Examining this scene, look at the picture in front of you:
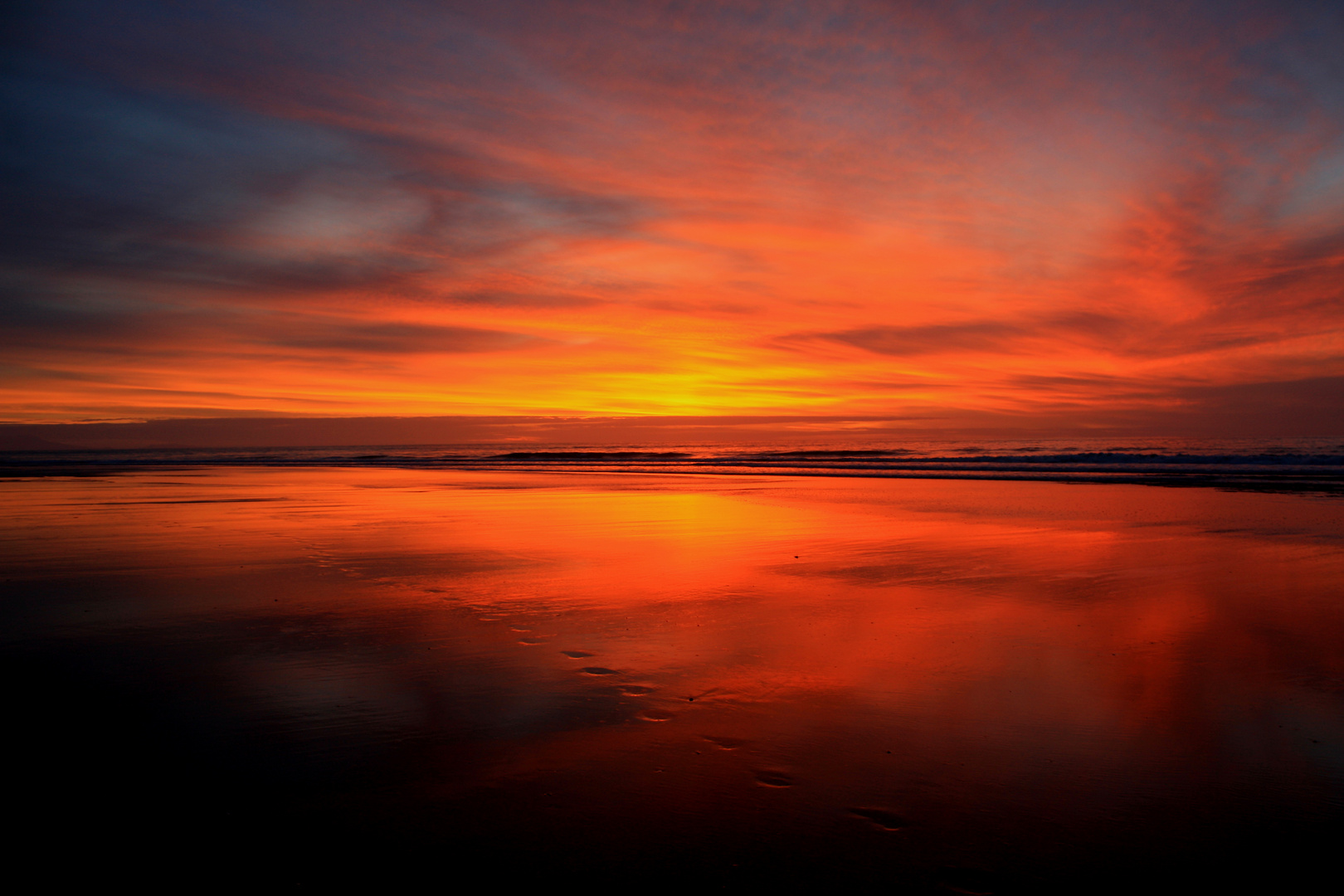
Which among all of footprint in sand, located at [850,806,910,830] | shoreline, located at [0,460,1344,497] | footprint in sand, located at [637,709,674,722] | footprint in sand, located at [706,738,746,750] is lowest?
footprint in sand, located at [850,806,910,830]

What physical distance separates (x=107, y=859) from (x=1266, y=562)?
34.4 feet

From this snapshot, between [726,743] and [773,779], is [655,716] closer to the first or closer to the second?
[726,743]

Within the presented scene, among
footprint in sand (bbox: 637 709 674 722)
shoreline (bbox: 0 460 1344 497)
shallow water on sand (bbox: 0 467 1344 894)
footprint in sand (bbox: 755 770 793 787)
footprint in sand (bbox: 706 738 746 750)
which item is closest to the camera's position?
shallow water on sand (bbox: 0 467 1344 894)

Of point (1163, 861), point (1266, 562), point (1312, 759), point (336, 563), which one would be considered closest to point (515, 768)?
point (1163, 861)

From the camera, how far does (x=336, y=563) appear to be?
8.73 metres

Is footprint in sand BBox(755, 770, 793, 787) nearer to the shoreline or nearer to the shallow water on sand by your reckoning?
the shallow water on sand

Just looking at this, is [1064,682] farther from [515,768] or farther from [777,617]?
[515,768]

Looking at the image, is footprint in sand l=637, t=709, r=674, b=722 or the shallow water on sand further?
footprint in sand l=637, t=709, r=674, b=722

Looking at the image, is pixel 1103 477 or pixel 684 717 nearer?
pixel 684 717

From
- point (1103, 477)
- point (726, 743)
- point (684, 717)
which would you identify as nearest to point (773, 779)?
point (726, 743)

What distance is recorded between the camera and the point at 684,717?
13.1ft

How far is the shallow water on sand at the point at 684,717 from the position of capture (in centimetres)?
276

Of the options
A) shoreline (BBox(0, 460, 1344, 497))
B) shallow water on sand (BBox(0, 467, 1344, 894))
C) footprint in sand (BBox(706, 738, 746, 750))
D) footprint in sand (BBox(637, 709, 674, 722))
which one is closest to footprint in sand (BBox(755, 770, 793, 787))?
shallow water on sand (BBox(0, 467, 1344, 894))

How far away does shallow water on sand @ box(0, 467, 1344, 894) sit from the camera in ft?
9.07
